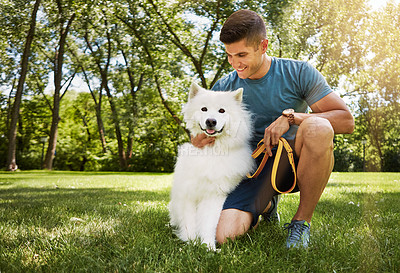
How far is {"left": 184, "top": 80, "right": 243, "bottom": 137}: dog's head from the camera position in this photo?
2436 millimetres

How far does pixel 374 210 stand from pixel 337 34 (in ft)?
51.2

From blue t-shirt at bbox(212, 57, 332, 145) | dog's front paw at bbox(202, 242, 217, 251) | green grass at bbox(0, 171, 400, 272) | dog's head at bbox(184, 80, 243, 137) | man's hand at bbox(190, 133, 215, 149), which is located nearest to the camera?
green grass at bbox(0, 171, 400, 272)

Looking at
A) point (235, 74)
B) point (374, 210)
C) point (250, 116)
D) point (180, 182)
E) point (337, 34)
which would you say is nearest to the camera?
point (180, 182)

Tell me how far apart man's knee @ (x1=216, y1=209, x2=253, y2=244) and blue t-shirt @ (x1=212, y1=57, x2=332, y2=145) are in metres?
0.85

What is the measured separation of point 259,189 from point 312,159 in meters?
0.51

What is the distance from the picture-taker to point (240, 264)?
191 cm

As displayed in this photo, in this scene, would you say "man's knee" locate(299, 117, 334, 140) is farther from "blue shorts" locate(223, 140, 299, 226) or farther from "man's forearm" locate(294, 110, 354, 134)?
"blue shorts" locate(223, 140, 299, 226)

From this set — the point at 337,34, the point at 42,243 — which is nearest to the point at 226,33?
the point at 42,243

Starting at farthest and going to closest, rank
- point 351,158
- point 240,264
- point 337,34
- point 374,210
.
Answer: point 351,158 → point 337,34 → point 374,210 → point 240,264

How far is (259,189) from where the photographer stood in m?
2.58

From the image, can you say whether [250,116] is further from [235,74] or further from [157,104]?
[157,104]

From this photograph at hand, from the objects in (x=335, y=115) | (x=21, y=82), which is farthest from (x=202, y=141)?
(x=21, y=82)

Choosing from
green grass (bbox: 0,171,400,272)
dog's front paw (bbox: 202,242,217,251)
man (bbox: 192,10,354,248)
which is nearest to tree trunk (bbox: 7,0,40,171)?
green grass (bbox: 0,171,400,272)

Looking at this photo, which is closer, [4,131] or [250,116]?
[250,116]
